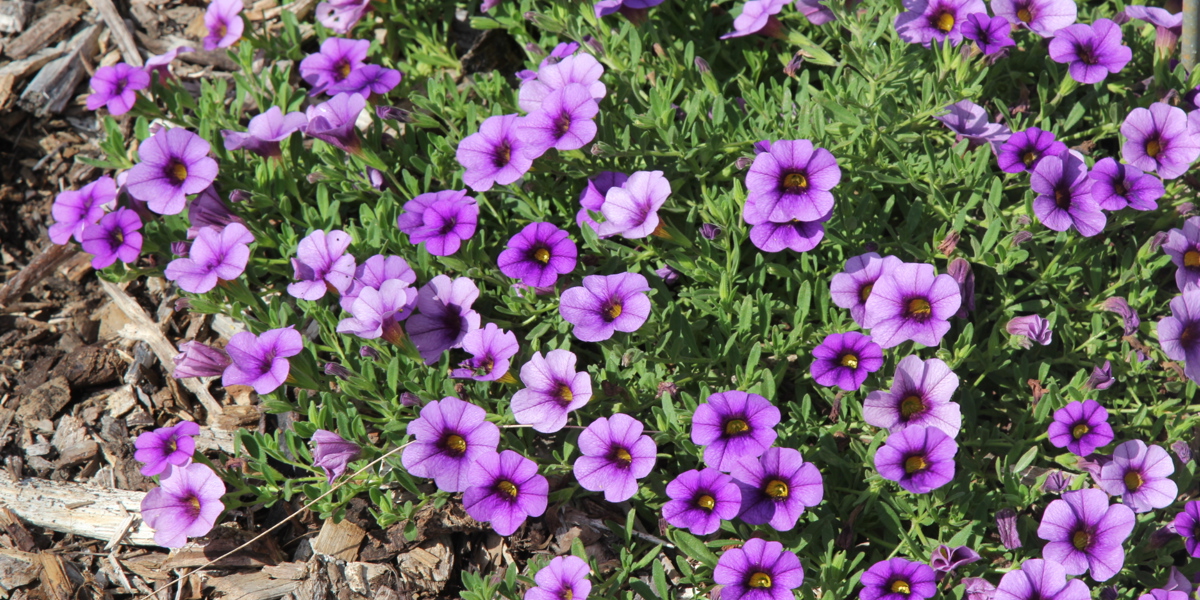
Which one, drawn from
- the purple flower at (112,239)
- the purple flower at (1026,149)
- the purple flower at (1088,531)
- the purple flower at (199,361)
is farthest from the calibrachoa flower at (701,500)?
the purple flower at (112,239)

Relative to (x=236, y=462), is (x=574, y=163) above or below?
above

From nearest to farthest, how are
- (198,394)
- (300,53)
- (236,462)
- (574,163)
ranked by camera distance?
(236,462) → (574,163) → (198,394) → (300,53)

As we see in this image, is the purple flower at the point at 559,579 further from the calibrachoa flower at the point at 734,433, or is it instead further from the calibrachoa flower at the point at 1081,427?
the calibrachoa flower at the point at 1081,427

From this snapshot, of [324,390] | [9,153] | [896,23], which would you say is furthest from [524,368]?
[9,153]

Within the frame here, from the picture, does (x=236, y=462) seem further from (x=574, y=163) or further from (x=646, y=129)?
(x=646, y=129)

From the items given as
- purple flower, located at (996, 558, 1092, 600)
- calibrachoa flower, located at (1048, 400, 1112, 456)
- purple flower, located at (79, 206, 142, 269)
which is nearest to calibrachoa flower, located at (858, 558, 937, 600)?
purple flower, located at (996, 558, 1092, 600)

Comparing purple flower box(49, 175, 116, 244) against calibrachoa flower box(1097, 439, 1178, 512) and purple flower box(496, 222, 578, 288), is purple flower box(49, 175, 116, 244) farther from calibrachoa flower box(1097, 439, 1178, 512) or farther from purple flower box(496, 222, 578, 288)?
calibrachoa flower box(1097, 439, 1178, 512)
